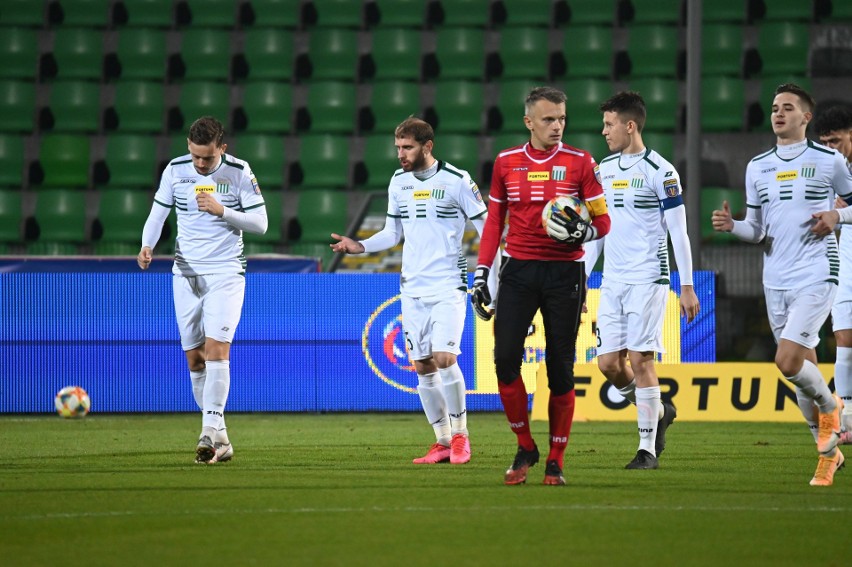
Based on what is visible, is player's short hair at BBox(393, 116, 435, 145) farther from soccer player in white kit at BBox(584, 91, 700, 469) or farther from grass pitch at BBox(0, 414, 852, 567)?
grass pitch at BBox(0, 414, 852, 567)

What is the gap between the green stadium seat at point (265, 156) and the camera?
19578 mm

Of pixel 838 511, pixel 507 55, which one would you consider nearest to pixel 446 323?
pixel 838 511

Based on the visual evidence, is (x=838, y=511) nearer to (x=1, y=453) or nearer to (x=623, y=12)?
(x=1, y=453)

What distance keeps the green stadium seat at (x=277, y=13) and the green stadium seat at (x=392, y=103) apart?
2.22 meters

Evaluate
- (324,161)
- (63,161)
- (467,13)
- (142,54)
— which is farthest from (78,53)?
(467,13)

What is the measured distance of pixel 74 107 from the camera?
20.6m

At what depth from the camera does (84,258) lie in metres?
14.4

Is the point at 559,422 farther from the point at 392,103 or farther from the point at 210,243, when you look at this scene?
the point at 392,103

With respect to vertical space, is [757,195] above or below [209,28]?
below

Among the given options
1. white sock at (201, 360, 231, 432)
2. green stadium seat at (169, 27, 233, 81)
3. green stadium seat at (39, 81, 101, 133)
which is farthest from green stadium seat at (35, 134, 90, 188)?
white sock at (201, 360, 231, 432)

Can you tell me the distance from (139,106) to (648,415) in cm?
1383

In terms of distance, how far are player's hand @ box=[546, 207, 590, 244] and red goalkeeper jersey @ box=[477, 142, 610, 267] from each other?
0.14m

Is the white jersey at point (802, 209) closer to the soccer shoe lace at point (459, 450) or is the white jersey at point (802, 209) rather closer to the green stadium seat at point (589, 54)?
the soccer shoe lace at point (459, 450)

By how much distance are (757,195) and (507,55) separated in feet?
43.0
